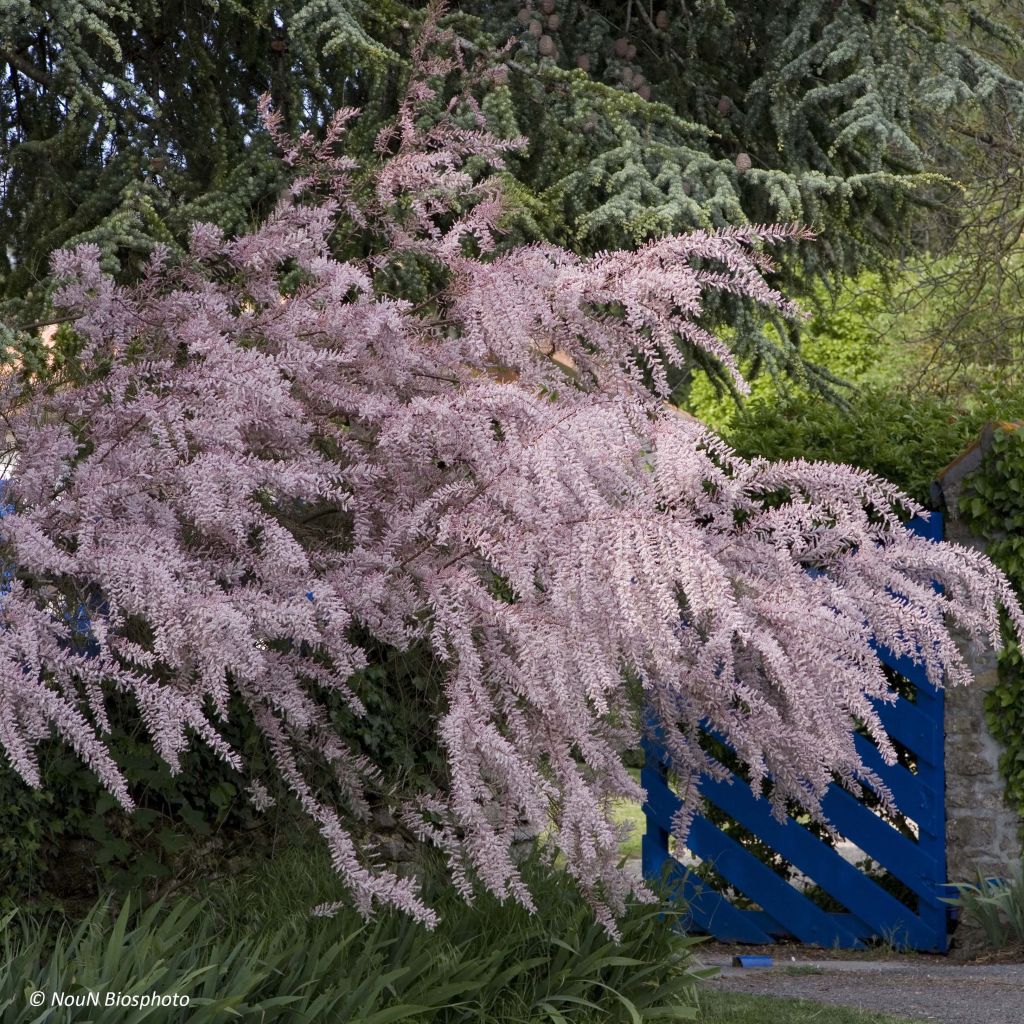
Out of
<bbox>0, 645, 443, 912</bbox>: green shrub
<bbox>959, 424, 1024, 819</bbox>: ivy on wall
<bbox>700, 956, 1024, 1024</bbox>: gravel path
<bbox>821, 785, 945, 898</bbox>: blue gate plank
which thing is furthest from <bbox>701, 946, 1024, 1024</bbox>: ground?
<bbox>0, 645, 443, 912</bbox>: green shrub

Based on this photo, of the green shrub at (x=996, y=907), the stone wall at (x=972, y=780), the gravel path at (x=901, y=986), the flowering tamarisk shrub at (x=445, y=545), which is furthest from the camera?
the stone wall at (x=972, y=780)

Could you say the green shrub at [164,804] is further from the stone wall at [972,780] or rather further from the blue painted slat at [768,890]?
the stone wall at [972,780]

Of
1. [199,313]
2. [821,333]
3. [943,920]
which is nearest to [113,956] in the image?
[199,313]

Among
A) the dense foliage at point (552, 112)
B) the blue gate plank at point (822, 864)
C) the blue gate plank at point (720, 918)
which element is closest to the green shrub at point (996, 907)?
the blue gate plank at point (822, 864)

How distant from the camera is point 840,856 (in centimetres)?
571

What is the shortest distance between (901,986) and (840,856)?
809 mm

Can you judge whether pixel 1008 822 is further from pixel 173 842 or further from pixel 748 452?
pixel 173 842

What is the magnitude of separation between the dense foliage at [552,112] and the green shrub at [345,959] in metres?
2.44

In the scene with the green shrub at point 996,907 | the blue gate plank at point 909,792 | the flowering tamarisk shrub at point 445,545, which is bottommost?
the green shrub at point 996,907

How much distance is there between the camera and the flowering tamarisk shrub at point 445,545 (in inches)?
126

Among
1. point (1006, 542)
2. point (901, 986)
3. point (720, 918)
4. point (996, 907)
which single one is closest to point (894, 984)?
point (901, 986)

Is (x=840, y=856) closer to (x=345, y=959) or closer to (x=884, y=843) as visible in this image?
(x=884, y=843)

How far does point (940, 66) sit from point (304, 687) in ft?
14.3

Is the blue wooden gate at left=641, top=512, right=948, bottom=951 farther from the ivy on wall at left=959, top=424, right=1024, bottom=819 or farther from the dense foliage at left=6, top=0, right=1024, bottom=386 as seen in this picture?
the dense foliage at left=6, top=0, right=1024, bottom=386
